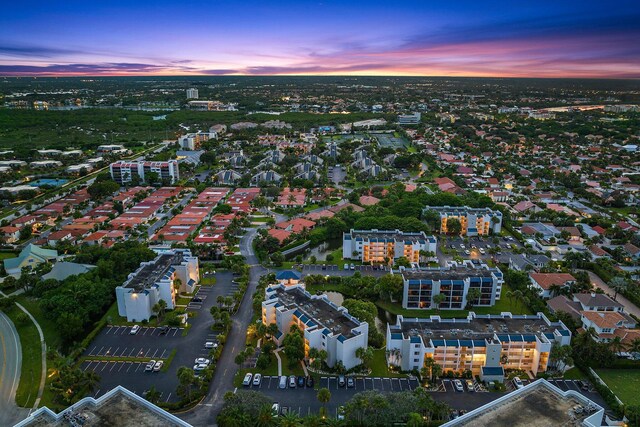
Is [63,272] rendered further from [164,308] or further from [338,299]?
[338,299]

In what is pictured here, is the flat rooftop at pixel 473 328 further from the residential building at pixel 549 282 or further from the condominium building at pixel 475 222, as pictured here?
the condominium building at pixel 475 222

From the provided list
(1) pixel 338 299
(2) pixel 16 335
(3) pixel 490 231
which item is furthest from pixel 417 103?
(2) pixel 16 335

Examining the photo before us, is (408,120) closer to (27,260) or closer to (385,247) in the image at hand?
(385,247)

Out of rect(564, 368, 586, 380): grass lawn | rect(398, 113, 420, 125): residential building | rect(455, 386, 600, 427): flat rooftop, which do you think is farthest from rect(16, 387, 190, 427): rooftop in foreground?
rect(398, 113, 420, 125): residential building

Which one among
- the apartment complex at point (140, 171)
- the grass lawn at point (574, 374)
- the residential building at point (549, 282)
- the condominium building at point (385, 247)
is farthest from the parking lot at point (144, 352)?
the apartment complex at point (140, 171)

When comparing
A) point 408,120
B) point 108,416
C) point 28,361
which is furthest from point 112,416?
point 408,120
